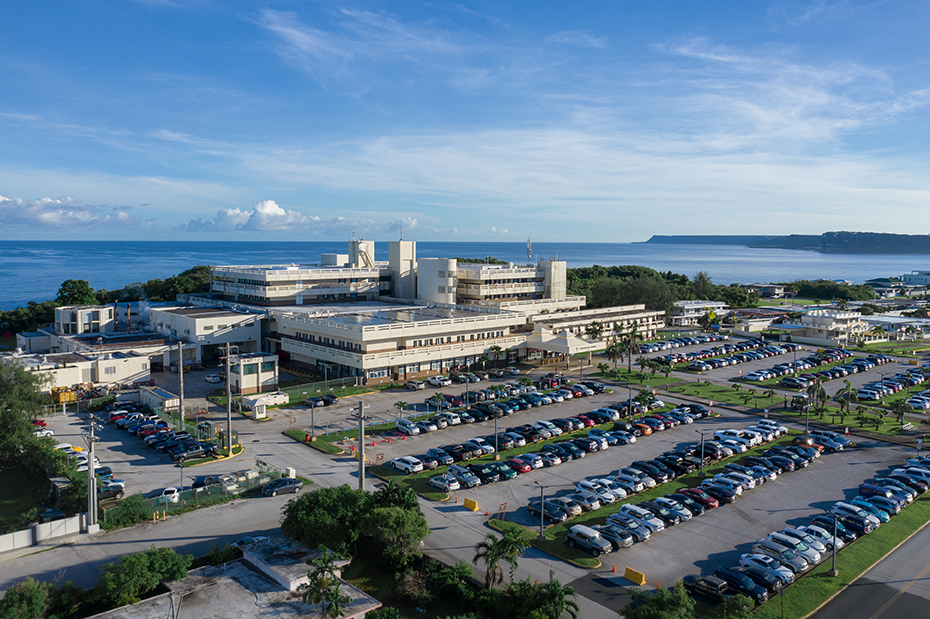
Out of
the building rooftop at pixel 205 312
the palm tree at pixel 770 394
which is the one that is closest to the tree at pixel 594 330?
the palm tree at pixel 770 394

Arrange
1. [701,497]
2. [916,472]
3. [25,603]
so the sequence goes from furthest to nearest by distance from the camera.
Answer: [916,472] < [701,497] < [25,603]

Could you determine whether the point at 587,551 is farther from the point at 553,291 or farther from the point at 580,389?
the point at 553,291

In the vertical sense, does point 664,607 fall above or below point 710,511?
above

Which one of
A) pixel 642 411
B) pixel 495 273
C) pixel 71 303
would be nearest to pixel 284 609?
pixel 642 411

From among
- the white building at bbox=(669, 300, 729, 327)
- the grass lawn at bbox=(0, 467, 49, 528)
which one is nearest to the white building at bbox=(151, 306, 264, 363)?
the grass lawn at bbox=(0, 467, 49, 528)

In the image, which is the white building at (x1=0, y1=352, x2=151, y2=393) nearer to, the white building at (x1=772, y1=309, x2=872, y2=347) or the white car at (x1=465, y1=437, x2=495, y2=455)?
the white car at (x1=465, y1=437, x2=495, y2=455)

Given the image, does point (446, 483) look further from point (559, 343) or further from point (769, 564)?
point (559, 343)

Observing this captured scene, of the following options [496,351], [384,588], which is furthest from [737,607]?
[496,351]
